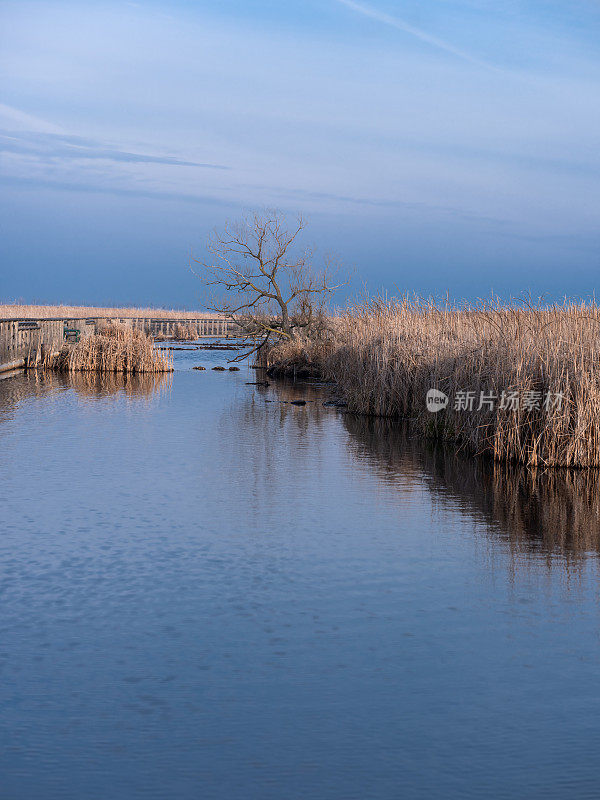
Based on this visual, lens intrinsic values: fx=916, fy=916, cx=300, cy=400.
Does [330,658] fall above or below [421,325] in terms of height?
below

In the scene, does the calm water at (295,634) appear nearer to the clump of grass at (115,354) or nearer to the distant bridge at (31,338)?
the distant bridge at (31,338)

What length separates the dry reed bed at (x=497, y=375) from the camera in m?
12.5

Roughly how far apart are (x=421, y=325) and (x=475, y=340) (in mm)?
3998

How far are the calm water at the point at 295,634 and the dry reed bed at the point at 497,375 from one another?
798mm

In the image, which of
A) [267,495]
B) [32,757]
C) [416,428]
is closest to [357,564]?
[267,495]

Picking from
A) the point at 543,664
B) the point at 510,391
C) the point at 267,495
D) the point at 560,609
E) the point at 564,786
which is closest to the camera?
the point at 564,786

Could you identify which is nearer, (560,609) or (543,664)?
(543,664)

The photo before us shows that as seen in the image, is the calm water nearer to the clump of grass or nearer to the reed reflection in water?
the reed reflection in water

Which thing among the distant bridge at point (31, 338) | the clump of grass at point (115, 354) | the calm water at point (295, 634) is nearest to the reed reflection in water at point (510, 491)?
the calm water at point (295, 634)

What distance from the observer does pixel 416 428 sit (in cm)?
1736

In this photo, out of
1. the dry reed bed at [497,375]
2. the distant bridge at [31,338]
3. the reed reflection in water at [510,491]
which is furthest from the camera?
the distant bridge at [31,338]

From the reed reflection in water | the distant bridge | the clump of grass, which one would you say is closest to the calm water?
the reed reflection in water

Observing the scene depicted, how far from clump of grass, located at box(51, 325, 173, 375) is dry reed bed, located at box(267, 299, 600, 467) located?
12.3m

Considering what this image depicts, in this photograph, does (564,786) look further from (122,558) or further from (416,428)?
(416,428)
